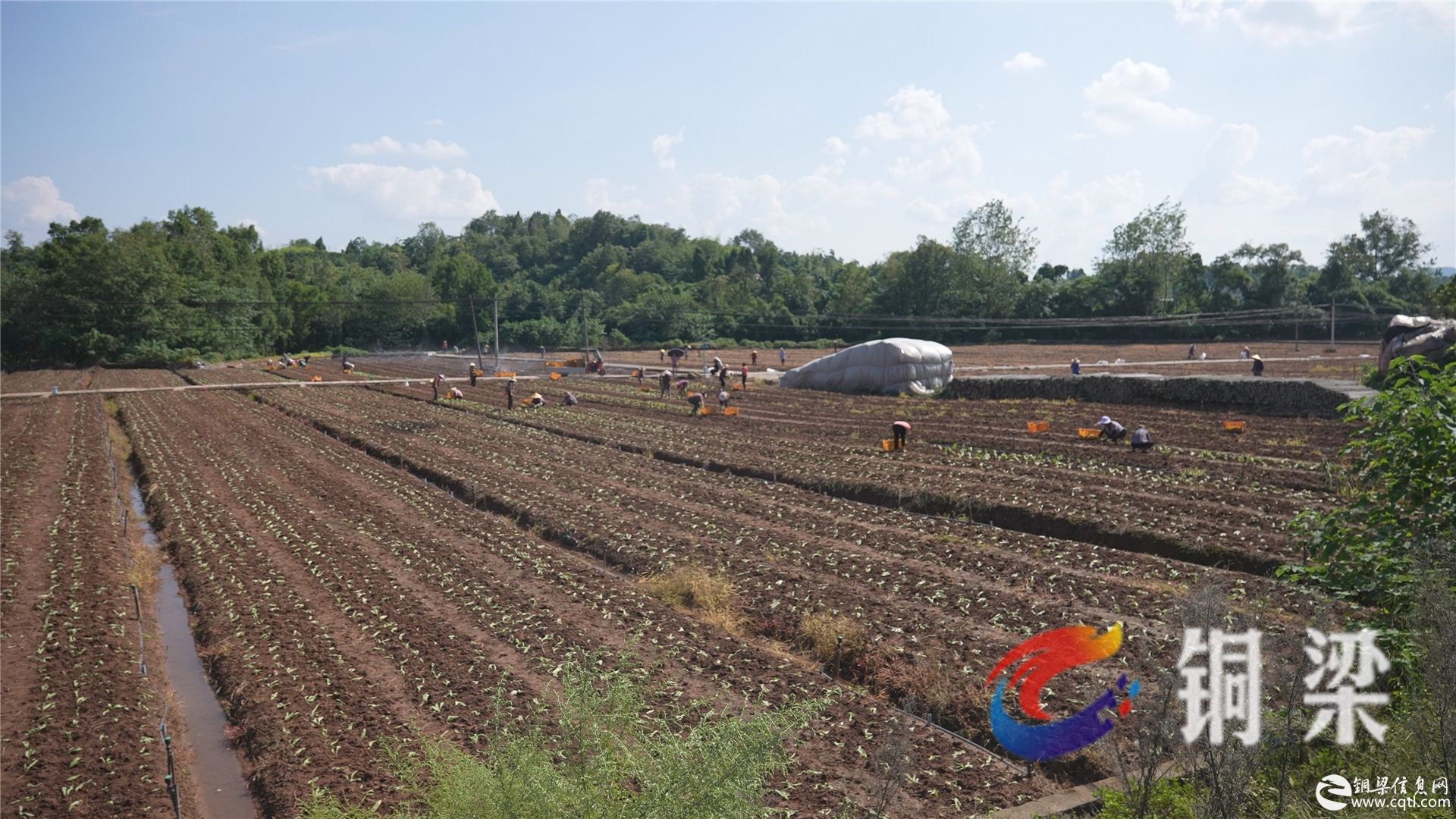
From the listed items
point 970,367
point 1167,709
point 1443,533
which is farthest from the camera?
point 970,367

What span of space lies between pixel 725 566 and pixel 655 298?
84.4 metres

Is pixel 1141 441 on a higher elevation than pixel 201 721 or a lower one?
higher

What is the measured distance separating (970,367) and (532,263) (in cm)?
11075

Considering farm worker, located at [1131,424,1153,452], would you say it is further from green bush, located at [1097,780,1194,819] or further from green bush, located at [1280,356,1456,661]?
green bush, located at [1097,780,1194,819]

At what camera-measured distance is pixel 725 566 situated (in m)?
14.2

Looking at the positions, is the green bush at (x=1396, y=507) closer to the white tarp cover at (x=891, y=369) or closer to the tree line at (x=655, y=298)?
the white tarp cover at (x=891, y=369)

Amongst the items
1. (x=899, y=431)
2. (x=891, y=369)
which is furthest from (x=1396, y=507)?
(x=891, y=369)

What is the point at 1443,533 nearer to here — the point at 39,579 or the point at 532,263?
the point at 39,579

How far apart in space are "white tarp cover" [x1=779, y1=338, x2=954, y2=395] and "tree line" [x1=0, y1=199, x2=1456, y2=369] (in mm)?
30594

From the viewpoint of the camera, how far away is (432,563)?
49.3 feet

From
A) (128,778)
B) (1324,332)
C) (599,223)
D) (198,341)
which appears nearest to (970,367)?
(1324,332)

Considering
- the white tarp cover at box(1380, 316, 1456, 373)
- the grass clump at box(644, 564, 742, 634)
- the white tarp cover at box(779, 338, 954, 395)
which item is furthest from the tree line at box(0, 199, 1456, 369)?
the grass clump at box(644, 564, 742, 634)

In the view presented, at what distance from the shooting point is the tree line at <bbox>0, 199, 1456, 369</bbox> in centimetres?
6994

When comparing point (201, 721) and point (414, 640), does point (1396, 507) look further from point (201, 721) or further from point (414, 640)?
point (201, 721)
